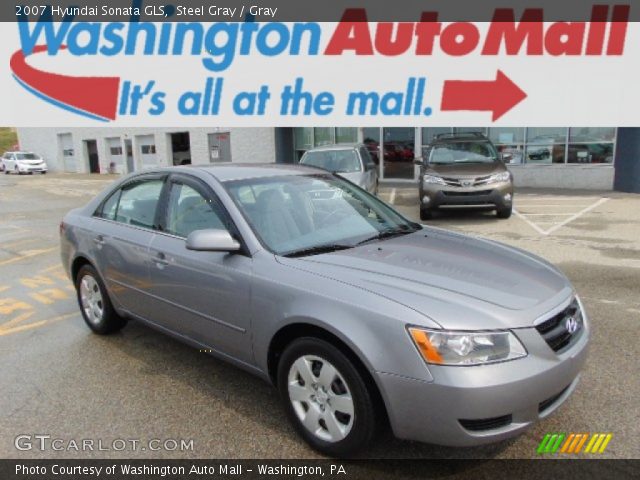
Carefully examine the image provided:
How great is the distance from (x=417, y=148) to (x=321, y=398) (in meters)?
16.2

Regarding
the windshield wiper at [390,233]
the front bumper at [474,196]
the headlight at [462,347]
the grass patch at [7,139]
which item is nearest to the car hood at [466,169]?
the front bumper at [474,196]

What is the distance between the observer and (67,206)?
1588 centimetres

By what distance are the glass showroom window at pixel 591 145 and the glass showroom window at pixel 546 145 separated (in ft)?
0.77

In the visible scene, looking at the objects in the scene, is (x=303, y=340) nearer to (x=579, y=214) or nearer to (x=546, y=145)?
(x=579, y=214)

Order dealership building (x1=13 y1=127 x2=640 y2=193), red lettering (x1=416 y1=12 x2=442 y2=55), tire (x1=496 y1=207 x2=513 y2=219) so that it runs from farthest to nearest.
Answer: red lettering (x1=416 y1=12 x2=442 y2=55), dealership building (x1=13 y1=127 x2=640 y2=193), tire (x1=496 y1=207 x2=513 y2=219)

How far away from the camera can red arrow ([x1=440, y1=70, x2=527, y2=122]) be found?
15.8 meters

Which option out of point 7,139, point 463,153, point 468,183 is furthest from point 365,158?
point 7,139

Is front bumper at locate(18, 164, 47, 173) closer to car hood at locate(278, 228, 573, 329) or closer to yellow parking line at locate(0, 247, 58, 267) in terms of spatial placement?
yellow parking line at locate(0, 247, 58, 267)

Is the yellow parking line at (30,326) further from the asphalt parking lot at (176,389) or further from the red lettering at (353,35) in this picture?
the red lettering at (353,35)

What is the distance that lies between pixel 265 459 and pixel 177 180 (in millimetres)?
2117

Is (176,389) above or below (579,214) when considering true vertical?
above

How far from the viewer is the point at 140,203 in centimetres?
418

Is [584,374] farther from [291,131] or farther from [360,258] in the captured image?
[291,131]

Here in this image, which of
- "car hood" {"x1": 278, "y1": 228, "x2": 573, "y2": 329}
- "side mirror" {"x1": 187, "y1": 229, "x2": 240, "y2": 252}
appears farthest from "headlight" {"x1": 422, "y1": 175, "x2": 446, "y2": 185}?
"side mirror" {"x1": 187, "y1": 229, "x2": 240, "y2": 252}
